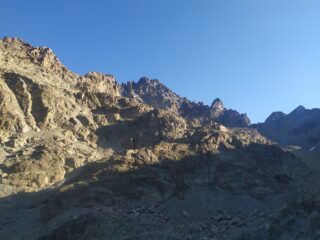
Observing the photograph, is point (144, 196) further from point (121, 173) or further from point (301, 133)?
point (301, 133)

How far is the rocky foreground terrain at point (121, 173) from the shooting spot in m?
57.3

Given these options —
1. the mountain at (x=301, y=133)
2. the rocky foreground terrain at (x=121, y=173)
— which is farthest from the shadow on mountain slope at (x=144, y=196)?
the mountain at (x=301, y=133)

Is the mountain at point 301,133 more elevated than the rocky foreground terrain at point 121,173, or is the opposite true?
the mountain at point 301,133

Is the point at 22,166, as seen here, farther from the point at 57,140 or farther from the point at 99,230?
the point at 99,230

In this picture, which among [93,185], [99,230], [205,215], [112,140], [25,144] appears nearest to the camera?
[99,230]

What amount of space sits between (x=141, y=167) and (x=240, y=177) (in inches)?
629

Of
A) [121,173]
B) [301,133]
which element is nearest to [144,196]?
[121,173]

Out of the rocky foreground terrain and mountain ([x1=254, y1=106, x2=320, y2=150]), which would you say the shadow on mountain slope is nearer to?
the rocky foreground terrain

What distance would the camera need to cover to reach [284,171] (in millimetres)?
91875

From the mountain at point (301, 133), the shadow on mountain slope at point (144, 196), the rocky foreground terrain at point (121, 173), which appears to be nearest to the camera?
the shadow on mountain slope at point (144, 196)

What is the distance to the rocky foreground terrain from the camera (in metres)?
57.3

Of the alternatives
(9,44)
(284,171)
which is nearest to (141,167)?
(284,171)

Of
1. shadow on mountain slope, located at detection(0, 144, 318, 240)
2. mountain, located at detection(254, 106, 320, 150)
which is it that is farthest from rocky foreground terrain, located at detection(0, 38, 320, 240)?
mountain, located at detection(254, 106, 320, 150)

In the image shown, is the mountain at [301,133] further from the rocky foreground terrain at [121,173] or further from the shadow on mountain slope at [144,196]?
the shadow on mountain slope at [144,196]
